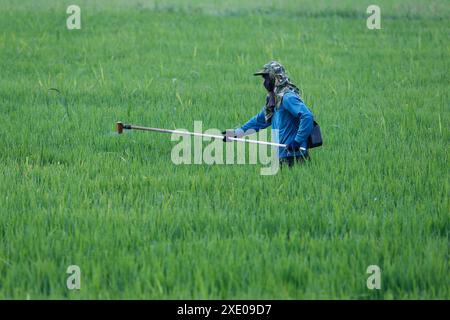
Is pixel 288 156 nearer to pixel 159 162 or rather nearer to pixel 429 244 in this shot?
pixel 159 162

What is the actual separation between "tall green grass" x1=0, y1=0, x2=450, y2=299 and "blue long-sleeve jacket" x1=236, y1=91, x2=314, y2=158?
0.29 metres

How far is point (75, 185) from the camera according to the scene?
19.3ft

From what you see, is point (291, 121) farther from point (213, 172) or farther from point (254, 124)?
point (213, 172)

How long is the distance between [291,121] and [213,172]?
0.77 meters

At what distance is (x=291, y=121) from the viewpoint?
6371 millimetres

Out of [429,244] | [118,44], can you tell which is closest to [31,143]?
[429,244]

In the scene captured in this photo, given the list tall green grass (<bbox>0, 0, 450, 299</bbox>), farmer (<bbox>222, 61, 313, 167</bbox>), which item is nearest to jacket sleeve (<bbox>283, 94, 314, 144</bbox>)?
farmer (<bbox>222, 61, 313, 167</bbox>)

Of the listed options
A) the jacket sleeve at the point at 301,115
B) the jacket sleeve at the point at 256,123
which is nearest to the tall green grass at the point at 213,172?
the jacket sleeve at the point at 301,115

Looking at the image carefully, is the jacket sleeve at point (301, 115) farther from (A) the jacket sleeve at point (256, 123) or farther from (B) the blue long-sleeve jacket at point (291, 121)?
(A) the jacket sleeve at point (256, 123)

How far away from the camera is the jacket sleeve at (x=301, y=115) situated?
611cm

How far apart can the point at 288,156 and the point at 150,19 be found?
8.25m

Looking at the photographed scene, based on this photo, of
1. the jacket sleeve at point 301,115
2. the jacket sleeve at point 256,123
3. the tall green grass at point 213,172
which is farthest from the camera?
the jacket sleeve at point 256,123

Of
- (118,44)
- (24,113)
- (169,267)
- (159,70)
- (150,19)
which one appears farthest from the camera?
(150,19)

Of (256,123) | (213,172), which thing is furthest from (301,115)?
(213,172)
